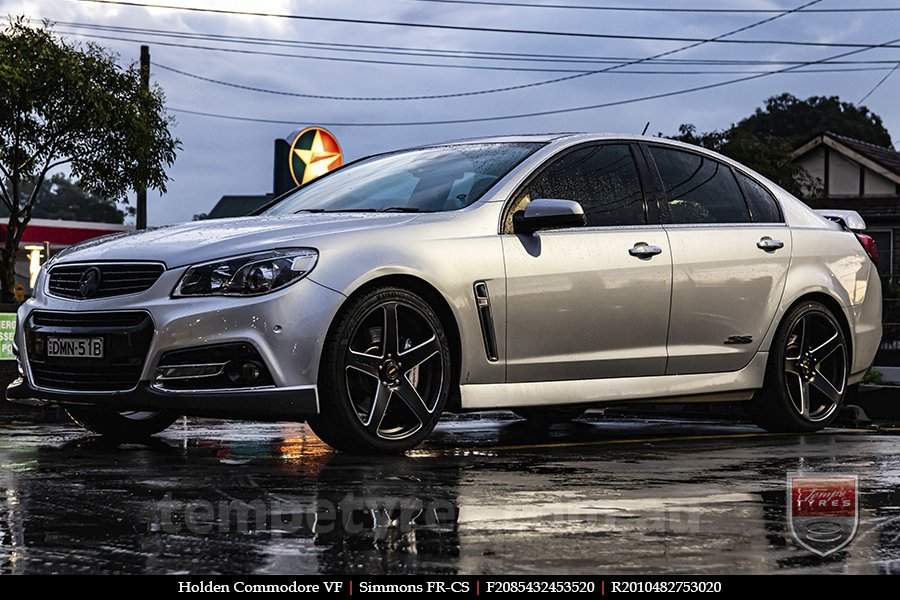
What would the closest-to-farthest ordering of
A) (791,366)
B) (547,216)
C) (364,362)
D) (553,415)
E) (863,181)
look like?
1. (364,362)
2. (547,216)
3. (791,366)
4. (553,415)
5. (863,181)

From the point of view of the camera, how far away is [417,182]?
8039mm

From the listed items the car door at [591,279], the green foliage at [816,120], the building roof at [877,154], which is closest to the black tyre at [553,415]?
the car door at [591,279]

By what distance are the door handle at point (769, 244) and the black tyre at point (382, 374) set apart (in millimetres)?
2457

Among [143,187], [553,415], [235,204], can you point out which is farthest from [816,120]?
[553,415]

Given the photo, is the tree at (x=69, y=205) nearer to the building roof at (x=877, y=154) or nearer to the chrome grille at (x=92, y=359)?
the building roof at (x=877, y=154)

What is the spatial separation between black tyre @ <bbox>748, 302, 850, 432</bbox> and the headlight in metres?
3.36

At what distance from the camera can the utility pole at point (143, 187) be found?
29.4 m

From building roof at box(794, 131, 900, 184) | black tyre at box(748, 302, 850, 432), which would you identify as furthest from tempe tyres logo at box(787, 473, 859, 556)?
building roof at box(794, 131, 900, 184)

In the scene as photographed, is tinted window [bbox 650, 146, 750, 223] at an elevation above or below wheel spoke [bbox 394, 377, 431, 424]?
above

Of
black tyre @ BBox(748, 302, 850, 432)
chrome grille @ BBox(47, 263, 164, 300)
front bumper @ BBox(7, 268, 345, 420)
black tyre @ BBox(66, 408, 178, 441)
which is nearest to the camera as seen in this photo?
front bumper @ BBox(7, 268, 345, 420)

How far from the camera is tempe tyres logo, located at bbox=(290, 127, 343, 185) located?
59.6ft

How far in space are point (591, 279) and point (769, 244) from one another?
1.56 m

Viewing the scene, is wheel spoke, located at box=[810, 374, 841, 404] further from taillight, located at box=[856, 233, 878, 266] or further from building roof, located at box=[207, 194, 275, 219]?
building roof, located at box=[207, 194, 275, 219]

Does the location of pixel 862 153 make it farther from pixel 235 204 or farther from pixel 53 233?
pixel 53 233
